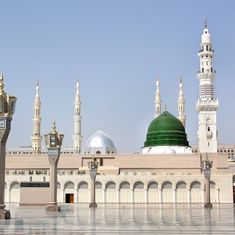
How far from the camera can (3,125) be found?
15.7 m

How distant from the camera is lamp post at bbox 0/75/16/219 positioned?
50.6 feet

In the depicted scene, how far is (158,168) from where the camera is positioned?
48938 millimetres

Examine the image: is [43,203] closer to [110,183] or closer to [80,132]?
[110,183]

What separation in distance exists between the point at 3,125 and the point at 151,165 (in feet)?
113

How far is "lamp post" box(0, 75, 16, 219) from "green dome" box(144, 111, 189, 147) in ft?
133

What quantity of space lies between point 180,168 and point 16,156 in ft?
56.8

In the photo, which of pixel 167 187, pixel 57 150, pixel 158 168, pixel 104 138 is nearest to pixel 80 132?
pixel 104 138

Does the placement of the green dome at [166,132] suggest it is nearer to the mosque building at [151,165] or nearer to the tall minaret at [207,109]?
the mosque building at [151,165]

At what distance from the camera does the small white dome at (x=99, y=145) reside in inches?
2221

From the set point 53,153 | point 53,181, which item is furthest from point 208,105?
point 53,181

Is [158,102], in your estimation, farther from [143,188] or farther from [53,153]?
[53,153]

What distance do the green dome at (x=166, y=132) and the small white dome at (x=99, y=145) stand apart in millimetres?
4353

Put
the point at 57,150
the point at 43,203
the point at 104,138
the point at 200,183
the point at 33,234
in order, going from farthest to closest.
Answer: the point at 104,138, the point at 200,183, the point at 43,203, the point at 57,150, the point at 33,234

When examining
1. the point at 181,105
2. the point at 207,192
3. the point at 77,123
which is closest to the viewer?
the point at 207,192
